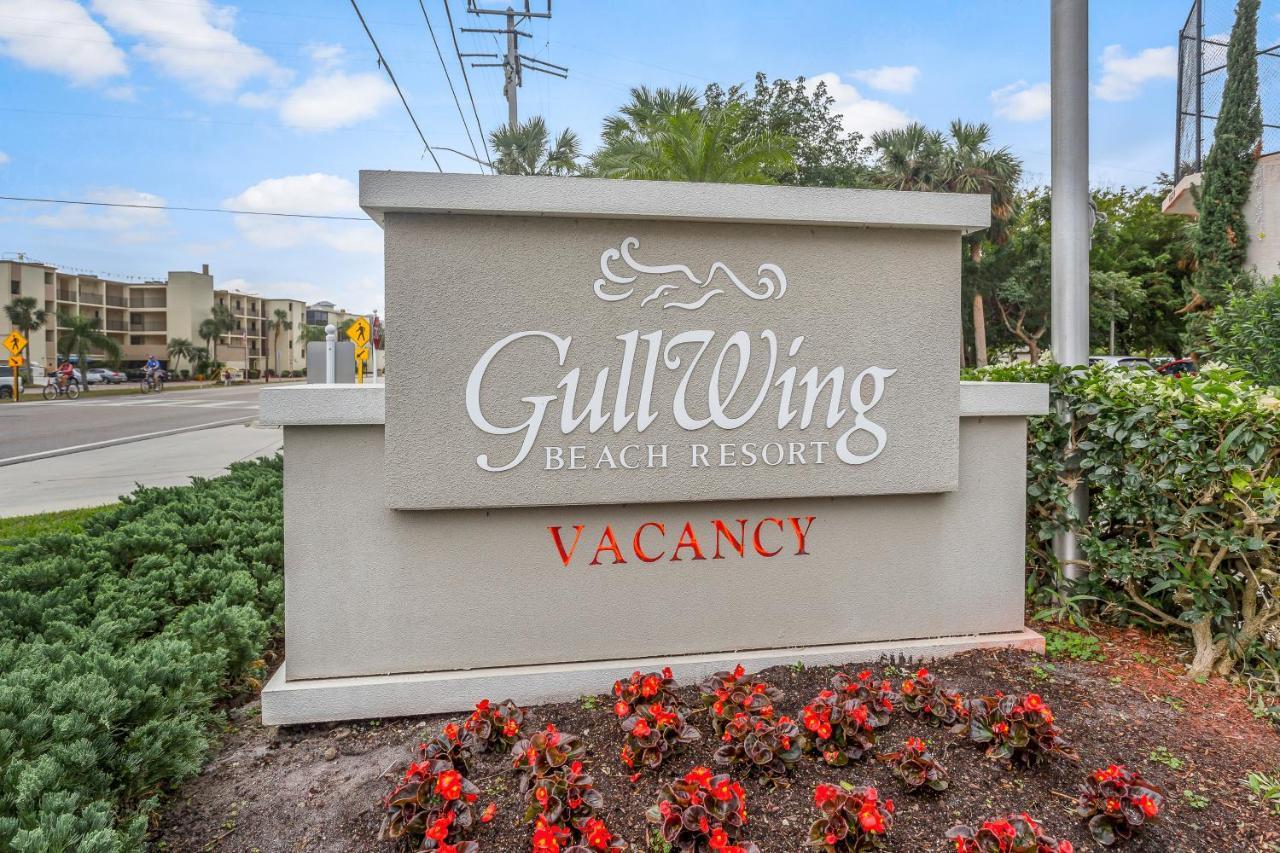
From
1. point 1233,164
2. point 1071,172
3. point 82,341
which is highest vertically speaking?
point 1233,164

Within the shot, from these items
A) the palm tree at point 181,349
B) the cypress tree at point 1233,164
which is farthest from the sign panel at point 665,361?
the palm tree at point 181,349

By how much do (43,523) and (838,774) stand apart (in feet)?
27.3

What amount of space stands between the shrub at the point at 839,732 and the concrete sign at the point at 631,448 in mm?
787

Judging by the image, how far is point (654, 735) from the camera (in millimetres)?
2627

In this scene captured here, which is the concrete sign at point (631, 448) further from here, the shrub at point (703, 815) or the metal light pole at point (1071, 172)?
the metal light pole at point (1071, 172)

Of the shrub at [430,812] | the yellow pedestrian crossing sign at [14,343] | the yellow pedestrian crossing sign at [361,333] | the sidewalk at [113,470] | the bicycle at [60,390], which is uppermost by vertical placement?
the yellow pedestrian crossing sign at [14,343]

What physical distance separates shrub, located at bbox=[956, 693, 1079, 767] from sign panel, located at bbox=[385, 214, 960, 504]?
3.80 feet

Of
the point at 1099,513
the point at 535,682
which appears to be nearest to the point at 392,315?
the point at 535,682

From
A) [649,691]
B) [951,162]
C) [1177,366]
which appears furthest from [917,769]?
[951,162]

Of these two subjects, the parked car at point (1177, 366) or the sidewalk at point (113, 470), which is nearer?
the parked car at point (1177, 366)

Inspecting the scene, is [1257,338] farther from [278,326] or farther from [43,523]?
[278,326]

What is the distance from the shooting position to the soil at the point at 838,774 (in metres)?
2.36

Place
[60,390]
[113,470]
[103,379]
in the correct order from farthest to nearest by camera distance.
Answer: [103,379] → [60,390] → [113,470]

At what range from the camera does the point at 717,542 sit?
349 centimetres
